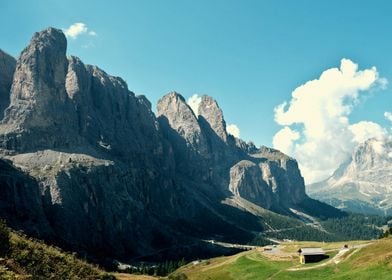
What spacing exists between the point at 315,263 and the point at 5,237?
8789cm

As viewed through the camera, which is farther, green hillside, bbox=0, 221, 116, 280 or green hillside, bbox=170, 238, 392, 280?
green hillside, bbox=170, 238, 392, 280

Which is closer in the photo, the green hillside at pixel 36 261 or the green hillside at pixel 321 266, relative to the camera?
the green hillside at pixel 36 261

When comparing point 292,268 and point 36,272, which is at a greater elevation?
point 36,272

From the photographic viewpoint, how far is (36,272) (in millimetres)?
33188

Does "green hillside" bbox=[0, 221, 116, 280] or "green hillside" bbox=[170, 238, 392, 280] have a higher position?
"green hillside" bbox=[0, 221, 116, 280]

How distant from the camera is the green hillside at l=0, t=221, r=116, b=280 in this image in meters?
32.0

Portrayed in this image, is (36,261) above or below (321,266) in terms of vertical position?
above

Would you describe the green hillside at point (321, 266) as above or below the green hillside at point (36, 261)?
below

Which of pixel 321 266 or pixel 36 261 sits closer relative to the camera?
pixel 36 261

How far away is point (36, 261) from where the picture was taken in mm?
34469

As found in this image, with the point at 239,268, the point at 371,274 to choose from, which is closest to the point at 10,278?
the point at 371,274

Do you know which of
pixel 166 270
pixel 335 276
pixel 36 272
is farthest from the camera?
pixel 166 270

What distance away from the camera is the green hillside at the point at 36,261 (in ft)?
105

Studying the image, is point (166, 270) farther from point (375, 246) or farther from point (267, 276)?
point (375, 246)
